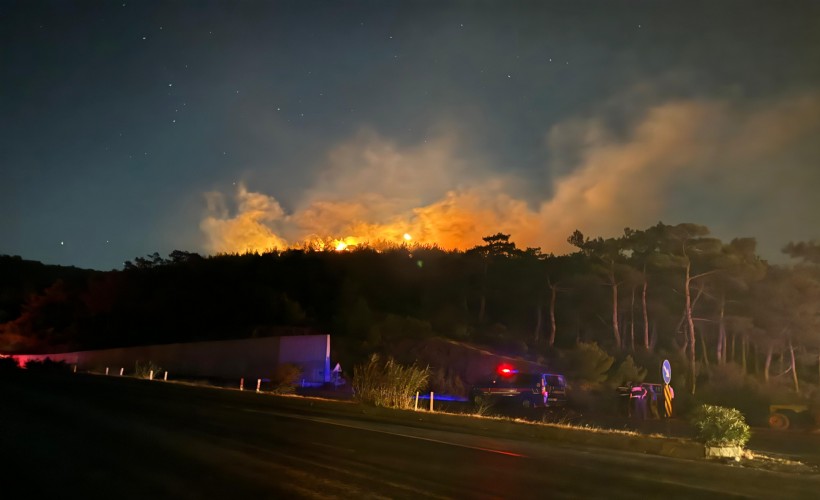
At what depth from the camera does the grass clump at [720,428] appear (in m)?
14.4

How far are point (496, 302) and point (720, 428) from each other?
172ft

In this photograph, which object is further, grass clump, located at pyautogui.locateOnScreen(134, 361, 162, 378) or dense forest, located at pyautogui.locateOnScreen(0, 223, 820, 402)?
dense forest, located at pyautogui.locateOnScreen(0, 223, 820, 402)

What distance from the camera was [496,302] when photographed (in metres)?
66.9

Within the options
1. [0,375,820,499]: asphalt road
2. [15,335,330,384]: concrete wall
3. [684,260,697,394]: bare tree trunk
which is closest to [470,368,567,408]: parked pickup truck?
[15,335,330,384]: concrete wall

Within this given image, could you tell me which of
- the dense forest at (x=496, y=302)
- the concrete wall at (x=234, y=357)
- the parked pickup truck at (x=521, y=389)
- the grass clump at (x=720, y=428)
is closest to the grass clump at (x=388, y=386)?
the parked pickup truck at (x=521, y=389)

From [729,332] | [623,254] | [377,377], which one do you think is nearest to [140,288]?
[623,254]

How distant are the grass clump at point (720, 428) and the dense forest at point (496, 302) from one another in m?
28.2

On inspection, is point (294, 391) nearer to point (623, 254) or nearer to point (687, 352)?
point (623, 254)

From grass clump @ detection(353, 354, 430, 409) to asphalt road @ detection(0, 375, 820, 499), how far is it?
5.21 metres

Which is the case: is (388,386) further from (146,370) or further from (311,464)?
(146,370)

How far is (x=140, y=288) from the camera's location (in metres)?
72.6

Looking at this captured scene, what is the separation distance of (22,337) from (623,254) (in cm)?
6509

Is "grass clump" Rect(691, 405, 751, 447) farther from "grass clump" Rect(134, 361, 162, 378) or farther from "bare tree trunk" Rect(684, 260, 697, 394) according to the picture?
"grass clump" Rect(134, 361, 162, 378)

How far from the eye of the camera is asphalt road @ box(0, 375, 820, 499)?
29.6ft
